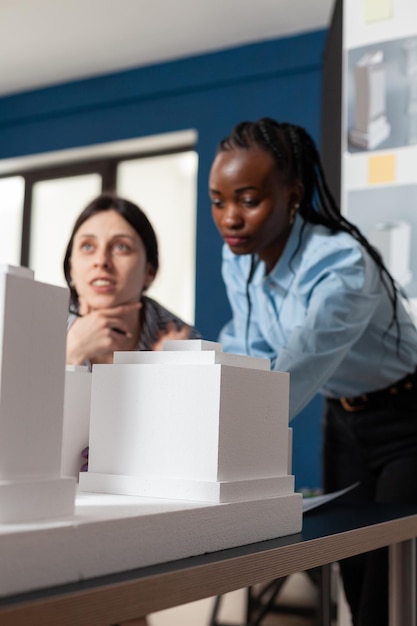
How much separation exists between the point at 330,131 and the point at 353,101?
13cm

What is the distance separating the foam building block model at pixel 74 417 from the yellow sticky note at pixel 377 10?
139 cm

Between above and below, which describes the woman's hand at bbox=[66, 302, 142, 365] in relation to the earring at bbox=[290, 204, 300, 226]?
below

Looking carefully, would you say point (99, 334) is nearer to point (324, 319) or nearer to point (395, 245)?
point (324, 319)

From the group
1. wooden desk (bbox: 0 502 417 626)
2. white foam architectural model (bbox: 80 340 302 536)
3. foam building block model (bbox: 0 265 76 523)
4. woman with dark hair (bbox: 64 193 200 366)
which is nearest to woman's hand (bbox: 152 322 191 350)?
woman with dark hair (bbox: 64 193 200 366)

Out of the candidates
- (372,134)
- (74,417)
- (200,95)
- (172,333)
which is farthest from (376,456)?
(200,95)

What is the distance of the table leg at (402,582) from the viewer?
1467mm

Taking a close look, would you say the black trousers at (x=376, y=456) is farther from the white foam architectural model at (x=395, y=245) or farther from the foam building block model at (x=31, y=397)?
the foam building block model at (x=31, y=397)

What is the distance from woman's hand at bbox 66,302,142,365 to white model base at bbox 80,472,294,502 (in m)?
0.68

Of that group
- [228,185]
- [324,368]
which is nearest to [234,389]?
[324,368]

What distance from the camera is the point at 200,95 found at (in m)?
2.86

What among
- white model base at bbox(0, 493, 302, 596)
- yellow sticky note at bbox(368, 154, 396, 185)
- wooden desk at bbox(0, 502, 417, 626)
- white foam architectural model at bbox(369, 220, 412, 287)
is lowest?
wooden desk at bbox(0, 502, 417, 626)

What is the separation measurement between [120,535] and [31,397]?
0.14 m

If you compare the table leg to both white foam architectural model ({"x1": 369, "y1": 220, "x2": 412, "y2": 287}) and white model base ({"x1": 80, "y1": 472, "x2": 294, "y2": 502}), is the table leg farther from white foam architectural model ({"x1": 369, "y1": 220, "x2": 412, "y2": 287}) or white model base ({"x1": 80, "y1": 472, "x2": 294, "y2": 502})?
white foam architectural model ({"x1": 369, "y1": 220, "x2": 412, "y2": 287})

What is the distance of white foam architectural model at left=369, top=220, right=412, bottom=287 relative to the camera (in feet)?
6.67
